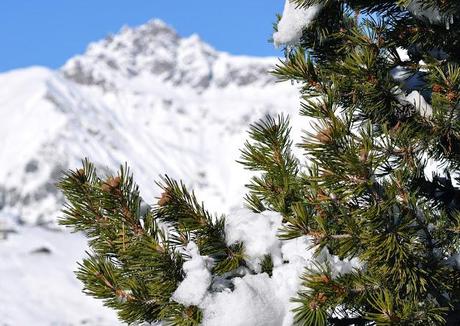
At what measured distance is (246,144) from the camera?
4.16 metres

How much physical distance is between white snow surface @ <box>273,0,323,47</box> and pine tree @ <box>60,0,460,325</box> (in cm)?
6

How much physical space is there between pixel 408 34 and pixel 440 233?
152 centimetres

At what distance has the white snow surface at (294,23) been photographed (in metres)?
4.46

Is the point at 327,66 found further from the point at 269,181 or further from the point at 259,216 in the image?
the point at 259,216

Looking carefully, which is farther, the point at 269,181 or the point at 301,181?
the point at 269,181

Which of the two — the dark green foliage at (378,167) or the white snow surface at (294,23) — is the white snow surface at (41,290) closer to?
the white snow surface at (294,23)

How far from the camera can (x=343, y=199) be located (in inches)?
141

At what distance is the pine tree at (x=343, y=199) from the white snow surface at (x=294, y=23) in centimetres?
6

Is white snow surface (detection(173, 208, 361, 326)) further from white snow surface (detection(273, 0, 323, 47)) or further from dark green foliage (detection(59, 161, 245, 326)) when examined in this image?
white snow surface (detection(273, 0, 323, 47))

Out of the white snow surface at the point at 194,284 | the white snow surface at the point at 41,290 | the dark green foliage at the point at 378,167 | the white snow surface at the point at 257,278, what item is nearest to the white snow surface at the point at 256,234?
the white snow surface at the point at 257,278

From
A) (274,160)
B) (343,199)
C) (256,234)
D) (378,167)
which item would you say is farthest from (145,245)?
(378,167)

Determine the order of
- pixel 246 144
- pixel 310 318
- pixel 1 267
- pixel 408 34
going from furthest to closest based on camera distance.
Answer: pixel 1 267 < pixel 408 34 < pixel 246 144 < pixel 310 318

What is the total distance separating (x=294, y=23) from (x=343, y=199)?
1.58 metres

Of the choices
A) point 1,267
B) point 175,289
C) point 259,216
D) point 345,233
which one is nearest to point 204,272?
point 175,289
